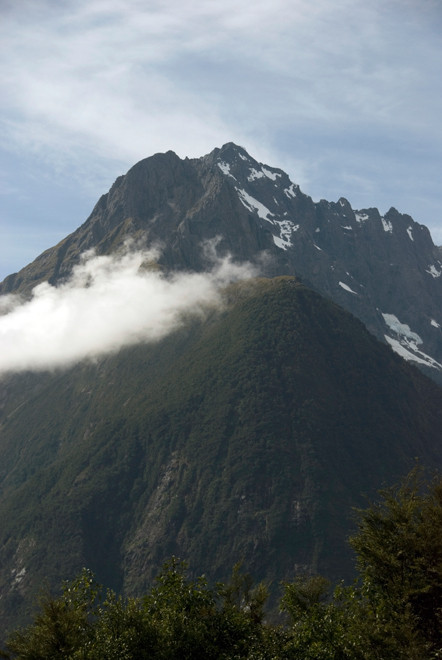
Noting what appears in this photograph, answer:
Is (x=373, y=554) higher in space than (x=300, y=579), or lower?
higher

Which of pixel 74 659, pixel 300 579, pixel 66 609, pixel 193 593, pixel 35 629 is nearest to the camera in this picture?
pixel 74 659

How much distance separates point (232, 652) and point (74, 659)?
49.0 feet

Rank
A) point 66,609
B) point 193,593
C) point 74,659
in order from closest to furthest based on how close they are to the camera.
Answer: point 74,659, point 66,609, point 193,593

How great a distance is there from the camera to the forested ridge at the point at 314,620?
53375 mm

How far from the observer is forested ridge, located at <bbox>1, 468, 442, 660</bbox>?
175ft

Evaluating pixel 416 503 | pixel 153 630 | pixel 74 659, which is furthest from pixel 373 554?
pixel 74 659

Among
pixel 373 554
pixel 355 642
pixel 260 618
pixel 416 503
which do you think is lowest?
pixel 260 618

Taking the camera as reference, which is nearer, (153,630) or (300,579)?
(153,630)

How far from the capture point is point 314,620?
6056 centimetres

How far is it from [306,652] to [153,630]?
13872mm

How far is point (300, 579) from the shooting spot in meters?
74.8

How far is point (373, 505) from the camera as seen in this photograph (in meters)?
67.8

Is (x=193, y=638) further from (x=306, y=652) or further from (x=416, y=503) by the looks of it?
(x=416, y=503)

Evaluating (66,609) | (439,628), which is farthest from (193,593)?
(439,628)
